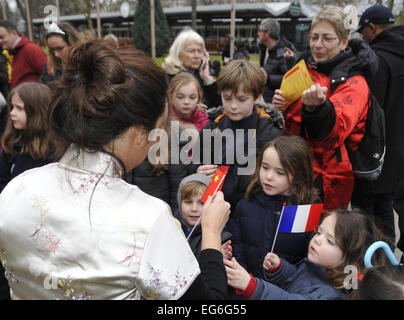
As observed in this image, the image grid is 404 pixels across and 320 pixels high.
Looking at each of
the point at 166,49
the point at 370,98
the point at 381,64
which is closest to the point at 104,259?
the point at 370,98

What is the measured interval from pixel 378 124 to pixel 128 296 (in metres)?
2.00

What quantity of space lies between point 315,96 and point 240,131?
2.00 feet

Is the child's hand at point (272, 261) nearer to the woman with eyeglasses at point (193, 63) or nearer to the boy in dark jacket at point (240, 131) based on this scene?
the boy in dark jacket at point (240, 131)

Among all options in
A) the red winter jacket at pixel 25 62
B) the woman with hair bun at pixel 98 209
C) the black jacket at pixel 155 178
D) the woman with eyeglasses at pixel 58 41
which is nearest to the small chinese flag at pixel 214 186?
the woman with hair bun at pixel 98 209

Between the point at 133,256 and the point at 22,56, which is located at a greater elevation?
the point at 22,56

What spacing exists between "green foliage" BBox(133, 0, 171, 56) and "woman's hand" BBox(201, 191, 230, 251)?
806 inches

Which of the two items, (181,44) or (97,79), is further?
(181,44)

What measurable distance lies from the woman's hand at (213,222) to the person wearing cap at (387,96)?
5.51ft

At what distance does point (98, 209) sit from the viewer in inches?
36.7

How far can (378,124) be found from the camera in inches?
89.4

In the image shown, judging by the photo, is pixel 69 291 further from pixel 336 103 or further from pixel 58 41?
pixel 58 41

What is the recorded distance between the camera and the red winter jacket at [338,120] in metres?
2.02

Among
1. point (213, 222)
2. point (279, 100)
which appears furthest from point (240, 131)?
point (213, 222)

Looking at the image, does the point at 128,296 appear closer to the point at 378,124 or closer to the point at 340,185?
the point at 340,185
